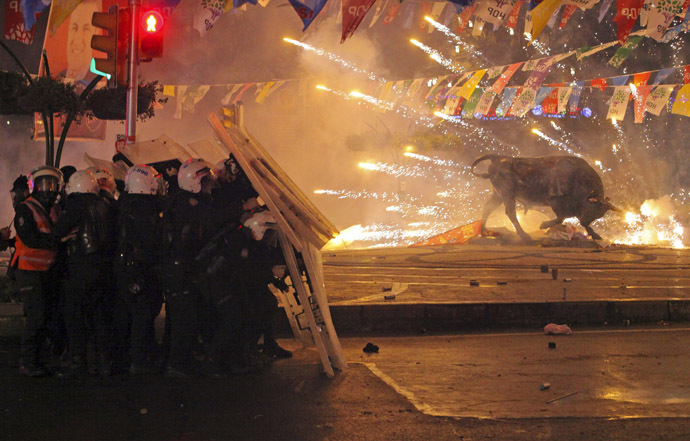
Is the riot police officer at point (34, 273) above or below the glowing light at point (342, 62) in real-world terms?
below

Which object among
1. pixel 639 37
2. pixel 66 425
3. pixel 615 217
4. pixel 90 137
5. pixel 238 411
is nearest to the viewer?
pixel 66 425

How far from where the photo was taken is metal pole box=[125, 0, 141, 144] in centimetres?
830

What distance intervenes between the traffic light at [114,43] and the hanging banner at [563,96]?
15.2 meters

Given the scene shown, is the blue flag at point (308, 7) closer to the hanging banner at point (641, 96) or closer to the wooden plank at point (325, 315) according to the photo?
the wooden plank at point (325, 315)

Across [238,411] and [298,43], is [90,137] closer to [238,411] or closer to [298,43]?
[298,43]

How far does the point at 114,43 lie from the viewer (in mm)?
8367

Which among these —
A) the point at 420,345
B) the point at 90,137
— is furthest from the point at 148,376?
the point at 90,137

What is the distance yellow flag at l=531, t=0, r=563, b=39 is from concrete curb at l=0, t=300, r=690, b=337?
18.0ft

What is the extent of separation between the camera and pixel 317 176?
38656 mm

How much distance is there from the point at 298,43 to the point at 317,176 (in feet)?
27.6

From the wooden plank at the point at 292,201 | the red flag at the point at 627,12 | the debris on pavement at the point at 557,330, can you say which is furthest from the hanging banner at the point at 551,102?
the wooden plank at the point at 292,201

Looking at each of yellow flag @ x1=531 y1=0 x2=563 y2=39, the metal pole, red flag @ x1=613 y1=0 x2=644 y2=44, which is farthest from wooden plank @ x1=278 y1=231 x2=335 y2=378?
red flag @ x1=613 y1=0 x2=644 y2=44

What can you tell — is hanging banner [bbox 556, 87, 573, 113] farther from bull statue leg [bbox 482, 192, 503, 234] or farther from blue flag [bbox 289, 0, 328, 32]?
blue flag [bbox 289, 0, 328, 32]

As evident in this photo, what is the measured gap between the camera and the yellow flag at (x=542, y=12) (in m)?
12.3
